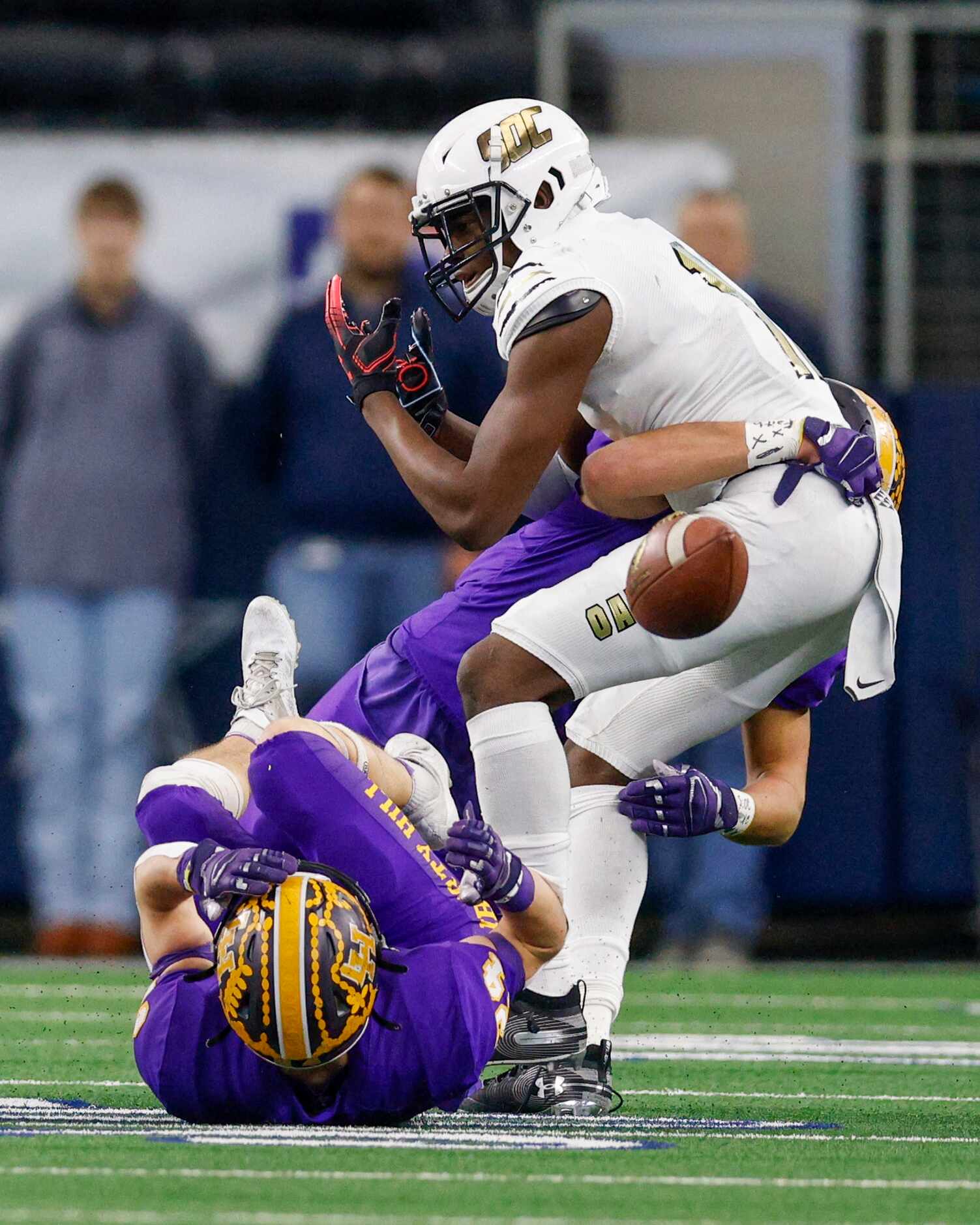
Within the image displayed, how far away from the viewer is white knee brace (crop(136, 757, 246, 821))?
14.0 feet

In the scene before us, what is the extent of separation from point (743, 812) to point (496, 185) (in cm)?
130

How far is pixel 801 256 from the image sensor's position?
8438 mm

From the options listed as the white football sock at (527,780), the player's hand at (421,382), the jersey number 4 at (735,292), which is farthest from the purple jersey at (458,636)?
the white football sock at (527,780)

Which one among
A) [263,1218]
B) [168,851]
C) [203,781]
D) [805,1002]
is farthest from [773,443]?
[805,1002]

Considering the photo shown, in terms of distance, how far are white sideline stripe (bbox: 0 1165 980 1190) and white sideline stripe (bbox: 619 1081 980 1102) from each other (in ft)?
3.88

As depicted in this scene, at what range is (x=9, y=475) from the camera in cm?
804

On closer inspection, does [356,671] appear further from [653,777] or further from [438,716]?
[653,777]

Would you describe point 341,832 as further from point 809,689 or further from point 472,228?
point 809,689

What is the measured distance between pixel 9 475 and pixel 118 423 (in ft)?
1.51

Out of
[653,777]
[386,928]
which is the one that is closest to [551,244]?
[653,777]

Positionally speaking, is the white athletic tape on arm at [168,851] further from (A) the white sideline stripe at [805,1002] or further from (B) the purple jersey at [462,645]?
(A) the white sideline stripe at [805,1002]

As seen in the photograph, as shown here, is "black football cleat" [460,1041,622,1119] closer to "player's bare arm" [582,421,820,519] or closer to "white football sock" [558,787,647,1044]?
"white football sock" [558,787,647,1044]

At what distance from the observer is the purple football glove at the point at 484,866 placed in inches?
154

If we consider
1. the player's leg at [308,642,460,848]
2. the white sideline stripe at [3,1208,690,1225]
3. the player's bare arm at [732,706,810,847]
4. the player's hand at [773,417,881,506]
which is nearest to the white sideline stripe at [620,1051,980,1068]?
the player's bare arm at [732,706,810,847]
